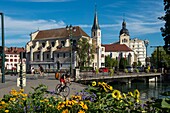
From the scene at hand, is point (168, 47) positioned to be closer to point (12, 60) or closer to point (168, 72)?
point (168, 72)

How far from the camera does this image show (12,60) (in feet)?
471

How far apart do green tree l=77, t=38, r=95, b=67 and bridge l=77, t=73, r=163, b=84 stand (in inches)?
977

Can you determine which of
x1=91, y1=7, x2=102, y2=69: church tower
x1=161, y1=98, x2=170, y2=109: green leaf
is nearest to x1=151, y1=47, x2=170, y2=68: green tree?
x1=91, y1=7, x2=102, y2=69: church tower

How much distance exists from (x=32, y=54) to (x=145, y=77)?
51.5 m

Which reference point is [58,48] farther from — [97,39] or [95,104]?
[95,104]

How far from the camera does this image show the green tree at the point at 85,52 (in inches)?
3538

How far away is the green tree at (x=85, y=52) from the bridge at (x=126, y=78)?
2480 centimetres

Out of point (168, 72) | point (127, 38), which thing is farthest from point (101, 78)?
point (127, 38)

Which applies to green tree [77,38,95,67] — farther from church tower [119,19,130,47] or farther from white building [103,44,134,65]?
church tower [119,19,130,47]

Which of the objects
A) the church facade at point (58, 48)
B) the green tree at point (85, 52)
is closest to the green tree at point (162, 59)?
the green tree at point (85, 52)

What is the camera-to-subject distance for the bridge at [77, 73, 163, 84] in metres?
46.6

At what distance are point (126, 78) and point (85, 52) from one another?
30842 millimetres

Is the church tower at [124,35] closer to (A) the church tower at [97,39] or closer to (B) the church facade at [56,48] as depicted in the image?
(A) the church tower at [97,39]

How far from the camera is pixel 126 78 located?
60812mm
